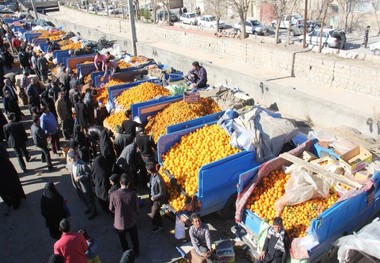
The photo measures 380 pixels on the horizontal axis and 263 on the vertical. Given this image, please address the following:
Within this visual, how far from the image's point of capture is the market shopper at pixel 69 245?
4676mm

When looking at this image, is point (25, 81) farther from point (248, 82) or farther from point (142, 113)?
point (248, 82)

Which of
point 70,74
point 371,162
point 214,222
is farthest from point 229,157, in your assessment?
point 70,74

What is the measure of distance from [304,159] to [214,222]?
87.5 inches

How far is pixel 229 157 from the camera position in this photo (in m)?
6.42

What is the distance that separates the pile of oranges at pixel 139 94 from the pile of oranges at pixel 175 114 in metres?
1.05

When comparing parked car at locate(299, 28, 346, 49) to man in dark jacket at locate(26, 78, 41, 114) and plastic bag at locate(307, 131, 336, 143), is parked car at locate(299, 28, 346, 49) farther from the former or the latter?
man in dark jacket at locate(26, 78, 41, 114)

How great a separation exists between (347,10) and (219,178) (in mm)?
30566

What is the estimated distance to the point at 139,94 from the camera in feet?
32.9

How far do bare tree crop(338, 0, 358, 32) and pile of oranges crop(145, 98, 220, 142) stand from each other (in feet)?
89.5

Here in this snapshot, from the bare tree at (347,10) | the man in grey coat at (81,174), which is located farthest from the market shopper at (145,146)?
the bare tree at (347,10)

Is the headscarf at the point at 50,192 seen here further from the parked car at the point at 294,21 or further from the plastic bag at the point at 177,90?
the parked car at the point at 294,21

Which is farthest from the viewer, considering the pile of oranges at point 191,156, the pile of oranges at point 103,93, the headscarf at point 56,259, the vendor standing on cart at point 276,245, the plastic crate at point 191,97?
the pile of oranges at point 103,93

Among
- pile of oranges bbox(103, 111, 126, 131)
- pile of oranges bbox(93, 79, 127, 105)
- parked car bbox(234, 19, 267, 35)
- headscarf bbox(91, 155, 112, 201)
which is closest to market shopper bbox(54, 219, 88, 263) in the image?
headscarf bbox(91, 155, 112, 201)

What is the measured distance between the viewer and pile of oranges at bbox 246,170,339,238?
534 centimetres
